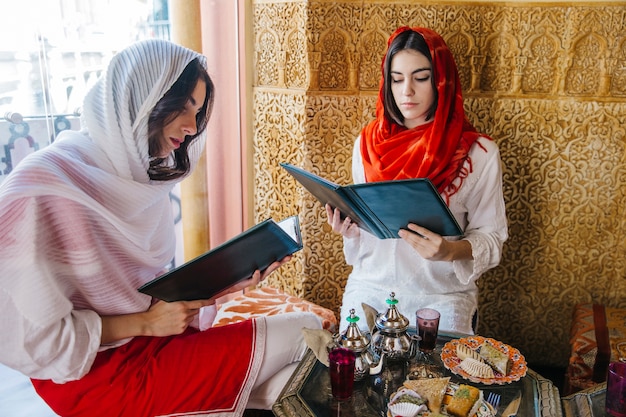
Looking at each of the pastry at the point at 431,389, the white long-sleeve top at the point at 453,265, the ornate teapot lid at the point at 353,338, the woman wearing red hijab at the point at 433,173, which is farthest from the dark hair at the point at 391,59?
the pastry at the point at 431,389

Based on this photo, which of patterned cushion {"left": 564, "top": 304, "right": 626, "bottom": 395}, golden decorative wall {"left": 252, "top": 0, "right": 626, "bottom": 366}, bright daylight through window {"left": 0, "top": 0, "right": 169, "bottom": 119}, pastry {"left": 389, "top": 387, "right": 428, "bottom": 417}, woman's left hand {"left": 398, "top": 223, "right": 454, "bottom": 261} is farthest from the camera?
golden decorative wall {"left": 252, "top": 0, "right": 626, "bottom": 366}

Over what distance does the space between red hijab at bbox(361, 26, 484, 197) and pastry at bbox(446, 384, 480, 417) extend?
827mm

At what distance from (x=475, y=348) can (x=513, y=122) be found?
1.18 meters

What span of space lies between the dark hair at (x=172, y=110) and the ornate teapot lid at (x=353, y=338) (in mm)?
716

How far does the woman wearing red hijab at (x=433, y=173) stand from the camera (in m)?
1.84

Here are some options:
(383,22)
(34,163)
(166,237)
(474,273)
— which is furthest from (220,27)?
(474,273)

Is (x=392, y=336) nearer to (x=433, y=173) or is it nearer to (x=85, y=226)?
(x=433, y=173)

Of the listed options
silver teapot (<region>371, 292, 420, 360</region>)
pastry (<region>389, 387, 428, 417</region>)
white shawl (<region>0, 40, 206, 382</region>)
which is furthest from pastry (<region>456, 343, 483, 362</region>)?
white shawl (<region>0, 40, 206, 382</region>)

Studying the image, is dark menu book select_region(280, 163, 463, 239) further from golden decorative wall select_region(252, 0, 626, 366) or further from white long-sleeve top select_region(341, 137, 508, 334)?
golden decorative wall select_region(252, 0, 626, 366)

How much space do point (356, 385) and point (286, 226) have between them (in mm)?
533

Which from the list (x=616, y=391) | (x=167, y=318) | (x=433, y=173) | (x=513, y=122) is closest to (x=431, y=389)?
(x=616, y=391)

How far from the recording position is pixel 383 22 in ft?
7.36

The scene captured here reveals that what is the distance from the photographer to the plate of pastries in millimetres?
1193

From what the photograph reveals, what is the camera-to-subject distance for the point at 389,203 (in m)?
1.50
